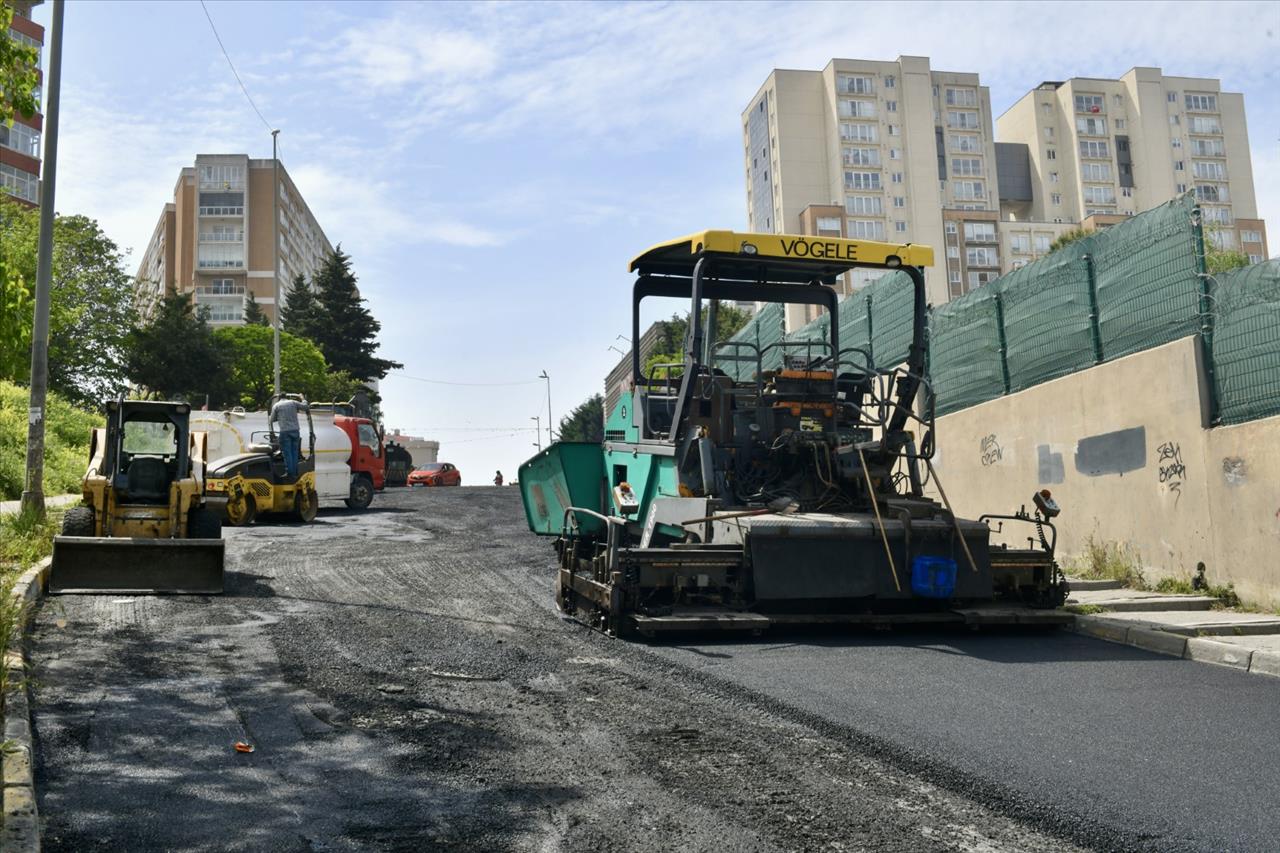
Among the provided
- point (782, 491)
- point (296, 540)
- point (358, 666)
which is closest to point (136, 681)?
point (358, 666)

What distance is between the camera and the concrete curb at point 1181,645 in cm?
733

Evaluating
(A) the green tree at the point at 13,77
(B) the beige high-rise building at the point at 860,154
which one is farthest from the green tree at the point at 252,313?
(A) the green tree at the point at 13,77

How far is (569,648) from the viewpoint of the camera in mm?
7918

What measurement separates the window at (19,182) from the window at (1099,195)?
8276 cm

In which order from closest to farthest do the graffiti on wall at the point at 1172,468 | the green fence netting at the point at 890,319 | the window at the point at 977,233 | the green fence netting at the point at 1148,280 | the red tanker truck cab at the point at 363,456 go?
the graffiti on wall at the point at 1172,468 < the green fence netting at the point at 1148,280 < the green fence netting at the point at 890,319 < the red tanker truck cab at the point at 363,456 < the window at the point at 977,233

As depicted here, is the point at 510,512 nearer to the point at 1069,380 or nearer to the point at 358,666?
the point at 1069,380

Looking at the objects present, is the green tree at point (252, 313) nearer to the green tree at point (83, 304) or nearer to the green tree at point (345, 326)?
the green tree at point (345, 326)

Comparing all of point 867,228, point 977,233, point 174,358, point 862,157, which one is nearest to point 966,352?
point 174,358

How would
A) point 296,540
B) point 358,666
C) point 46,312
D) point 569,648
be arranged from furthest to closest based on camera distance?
point 296,540, point 46,312, point 569,648, point 358,666

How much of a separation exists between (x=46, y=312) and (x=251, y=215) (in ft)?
268

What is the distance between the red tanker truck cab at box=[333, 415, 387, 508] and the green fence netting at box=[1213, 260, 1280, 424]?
17.2m

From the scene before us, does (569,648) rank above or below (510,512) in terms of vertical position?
below

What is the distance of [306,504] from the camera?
19.0m

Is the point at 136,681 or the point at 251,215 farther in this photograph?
the point at 251,215
